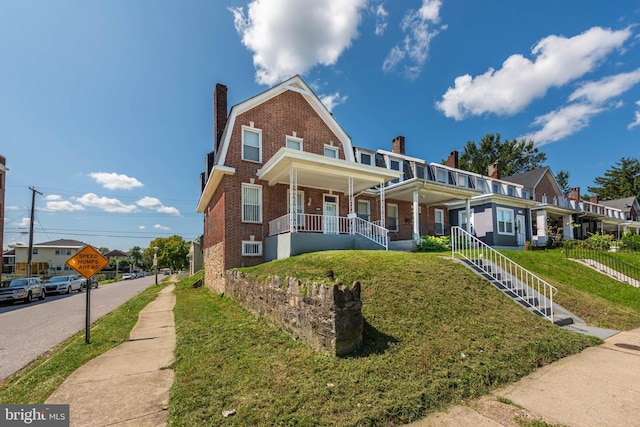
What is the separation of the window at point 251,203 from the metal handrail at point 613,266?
14.6m

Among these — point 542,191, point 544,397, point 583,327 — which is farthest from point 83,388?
point 542,191

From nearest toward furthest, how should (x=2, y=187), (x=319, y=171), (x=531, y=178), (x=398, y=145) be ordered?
(x=319, y=171) < (x=398, y=145) < (x=2, y=187) < (x=531, y=178)

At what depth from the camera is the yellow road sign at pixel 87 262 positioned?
730cm

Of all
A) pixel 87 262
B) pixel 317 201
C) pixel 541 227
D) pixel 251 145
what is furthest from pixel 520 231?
pixel 87 262

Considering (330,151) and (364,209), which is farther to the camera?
(364,209)

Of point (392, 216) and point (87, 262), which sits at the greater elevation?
point (392, 216)

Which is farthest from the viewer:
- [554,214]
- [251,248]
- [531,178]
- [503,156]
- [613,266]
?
[503,156]

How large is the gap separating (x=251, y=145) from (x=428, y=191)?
9.45 meters

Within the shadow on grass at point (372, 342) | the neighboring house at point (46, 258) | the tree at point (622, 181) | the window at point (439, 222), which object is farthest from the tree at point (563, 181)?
the neighboring house at point (46, 258)

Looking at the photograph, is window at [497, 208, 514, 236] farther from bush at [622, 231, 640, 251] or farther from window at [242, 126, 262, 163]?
window at [242, 126, 262, 163]

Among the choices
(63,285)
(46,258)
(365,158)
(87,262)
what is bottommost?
(63,285)

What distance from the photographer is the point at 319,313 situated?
15.8ft

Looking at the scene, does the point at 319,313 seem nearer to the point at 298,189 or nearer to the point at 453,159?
the point at 298,189

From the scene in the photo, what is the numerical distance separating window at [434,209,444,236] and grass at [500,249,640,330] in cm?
749
